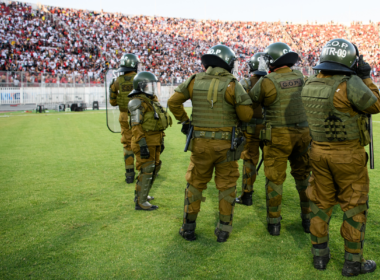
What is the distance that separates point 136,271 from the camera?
297 centimetres

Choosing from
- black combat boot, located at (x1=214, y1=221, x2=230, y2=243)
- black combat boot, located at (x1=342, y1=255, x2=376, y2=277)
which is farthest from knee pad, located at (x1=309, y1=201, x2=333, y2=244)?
black combat boot, located at (x1=214, y1=221, x2=230, y2=243)

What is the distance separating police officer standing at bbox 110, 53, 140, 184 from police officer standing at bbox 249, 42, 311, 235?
9.60 feet

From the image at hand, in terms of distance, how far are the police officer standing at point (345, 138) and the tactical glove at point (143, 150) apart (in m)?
2.41

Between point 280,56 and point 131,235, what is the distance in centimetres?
282

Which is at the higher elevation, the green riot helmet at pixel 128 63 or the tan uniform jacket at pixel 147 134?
the green riot helmet at pixel 128 63

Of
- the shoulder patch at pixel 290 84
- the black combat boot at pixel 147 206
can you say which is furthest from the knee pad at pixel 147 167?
the shoulder patch at pixel 290 84

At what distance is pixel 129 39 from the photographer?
112ft

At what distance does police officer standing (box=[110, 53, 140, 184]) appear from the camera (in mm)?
5859

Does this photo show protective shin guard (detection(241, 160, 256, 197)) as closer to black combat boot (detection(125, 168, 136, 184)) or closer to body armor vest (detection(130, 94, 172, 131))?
body armor vest (detection(130, 94, 172, 131))

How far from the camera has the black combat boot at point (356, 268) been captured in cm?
285

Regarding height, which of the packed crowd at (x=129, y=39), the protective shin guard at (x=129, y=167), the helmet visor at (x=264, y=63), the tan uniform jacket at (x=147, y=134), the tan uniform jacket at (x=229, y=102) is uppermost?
the packed crowd at (x=129, y=39)

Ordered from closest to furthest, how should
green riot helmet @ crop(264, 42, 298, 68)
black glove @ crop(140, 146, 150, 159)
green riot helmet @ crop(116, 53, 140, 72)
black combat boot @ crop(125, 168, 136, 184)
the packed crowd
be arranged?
green riot helmet @ crop(264, 42, 298, 68) → black glove @ crop(140, 146, 150, 159) → green riot helmet @ crop(116, 53, 140, 72) → black combat boot @ crop(125, 168, 136, 184) → the packed crowd

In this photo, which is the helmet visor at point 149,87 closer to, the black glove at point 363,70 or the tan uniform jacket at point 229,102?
the tan uniform jacket at point 229,102

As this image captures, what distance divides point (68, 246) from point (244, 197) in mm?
2638
